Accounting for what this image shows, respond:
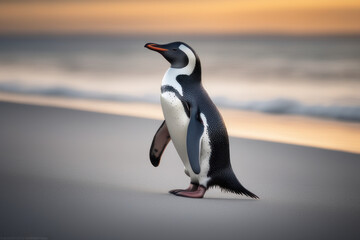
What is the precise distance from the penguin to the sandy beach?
0.43 feet

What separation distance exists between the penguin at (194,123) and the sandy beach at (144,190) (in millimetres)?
132

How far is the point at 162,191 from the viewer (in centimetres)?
488

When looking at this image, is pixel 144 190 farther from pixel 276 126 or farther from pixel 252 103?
pixel 252 103

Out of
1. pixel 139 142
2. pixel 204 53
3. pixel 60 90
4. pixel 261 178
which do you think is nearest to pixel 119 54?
pixel 204 53

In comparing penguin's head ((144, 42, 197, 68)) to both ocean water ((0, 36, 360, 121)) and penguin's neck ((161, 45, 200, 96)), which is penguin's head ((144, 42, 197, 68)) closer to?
penguin's neck ((161, 45, 200, 96))

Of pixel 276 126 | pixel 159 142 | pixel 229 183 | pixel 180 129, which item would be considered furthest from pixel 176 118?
pixel 276 126

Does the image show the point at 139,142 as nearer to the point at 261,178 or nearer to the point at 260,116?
the point at 261,178

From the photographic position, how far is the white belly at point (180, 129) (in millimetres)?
4625

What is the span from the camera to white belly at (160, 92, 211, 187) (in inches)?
182

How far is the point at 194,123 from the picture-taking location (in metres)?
4.54

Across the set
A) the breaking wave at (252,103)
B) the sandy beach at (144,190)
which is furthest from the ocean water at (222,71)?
the sandy beach at (144,190)

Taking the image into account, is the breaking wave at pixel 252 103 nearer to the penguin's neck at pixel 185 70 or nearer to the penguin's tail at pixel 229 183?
the penguin's tail at pixel 229 183

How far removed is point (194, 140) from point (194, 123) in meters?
0.11

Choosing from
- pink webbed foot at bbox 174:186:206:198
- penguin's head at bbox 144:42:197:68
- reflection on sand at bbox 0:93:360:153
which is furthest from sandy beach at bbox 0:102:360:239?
penguin's head at bbox 144:42:197:68
